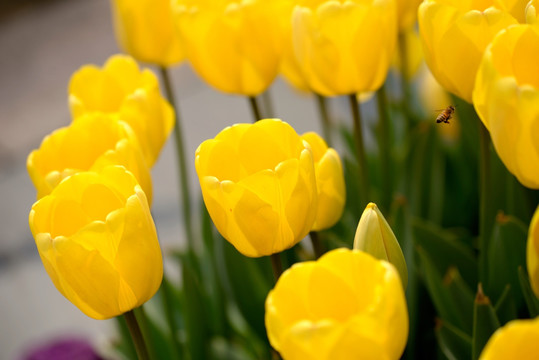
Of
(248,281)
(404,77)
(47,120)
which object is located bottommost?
(47,120)

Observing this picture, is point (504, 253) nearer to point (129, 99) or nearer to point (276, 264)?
point (276, 264)

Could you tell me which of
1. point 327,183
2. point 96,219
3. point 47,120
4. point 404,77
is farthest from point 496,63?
point 47,120

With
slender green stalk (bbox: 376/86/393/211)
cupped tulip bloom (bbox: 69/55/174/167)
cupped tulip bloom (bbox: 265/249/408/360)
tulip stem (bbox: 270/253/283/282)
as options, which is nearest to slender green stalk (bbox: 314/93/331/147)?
slender green stalk (bbox: 376/86/393/211)

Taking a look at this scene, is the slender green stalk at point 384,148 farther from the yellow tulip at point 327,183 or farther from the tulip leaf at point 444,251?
the yellow tulip at point 327,183

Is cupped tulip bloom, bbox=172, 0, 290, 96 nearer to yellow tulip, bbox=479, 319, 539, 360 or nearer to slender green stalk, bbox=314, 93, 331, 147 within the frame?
slender green stalk, bbox=314, 93, 331, 147

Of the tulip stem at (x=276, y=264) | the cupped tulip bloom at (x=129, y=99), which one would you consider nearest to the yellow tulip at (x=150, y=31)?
the cupped tulip bloom at (x=129, y=99)

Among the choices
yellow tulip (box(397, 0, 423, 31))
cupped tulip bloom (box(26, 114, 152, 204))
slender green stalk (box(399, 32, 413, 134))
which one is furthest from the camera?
slender green stalk (box(399, 32, 413, 134))
